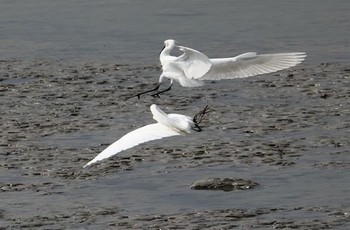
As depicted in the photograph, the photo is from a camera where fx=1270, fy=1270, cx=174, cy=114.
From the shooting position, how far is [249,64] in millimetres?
9250

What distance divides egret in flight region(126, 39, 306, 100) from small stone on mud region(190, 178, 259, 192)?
865 millimetres

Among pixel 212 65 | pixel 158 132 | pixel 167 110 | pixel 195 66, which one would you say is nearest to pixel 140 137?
pixel 158 132

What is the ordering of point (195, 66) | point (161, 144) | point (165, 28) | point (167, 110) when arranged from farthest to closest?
point (165, 28) → point (167, 110) → point (161, 144) → point (195, 66)

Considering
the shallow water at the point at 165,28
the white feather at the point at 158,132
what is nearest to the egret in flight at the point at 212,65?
the white feather at the point at 158,132

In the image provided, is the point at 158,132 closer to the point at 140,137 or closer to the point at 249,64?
the point at 140,137

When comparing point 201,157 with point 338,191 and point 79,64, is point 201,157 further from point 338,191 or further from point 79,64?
point 79,64

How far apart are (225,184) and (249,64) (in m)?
0.98

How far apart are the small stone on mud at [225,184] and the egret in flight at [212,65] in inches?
34.0

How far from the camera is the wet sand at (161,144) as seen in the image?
8.95 meters

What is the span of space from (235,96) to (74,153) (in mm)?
2586

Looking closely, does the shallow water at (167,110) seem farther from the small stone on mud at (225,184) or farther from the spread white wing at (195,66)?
the spread white wing at (195,66)

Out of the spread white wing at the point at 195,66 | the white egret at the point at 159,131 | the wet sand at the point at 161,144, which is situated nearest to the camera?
the white egret at the point at 159,131

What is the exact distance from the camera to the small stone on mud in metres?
9.58

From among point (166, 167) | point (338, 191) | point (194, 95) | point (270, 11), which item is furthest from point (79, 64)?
point (338, 191)
